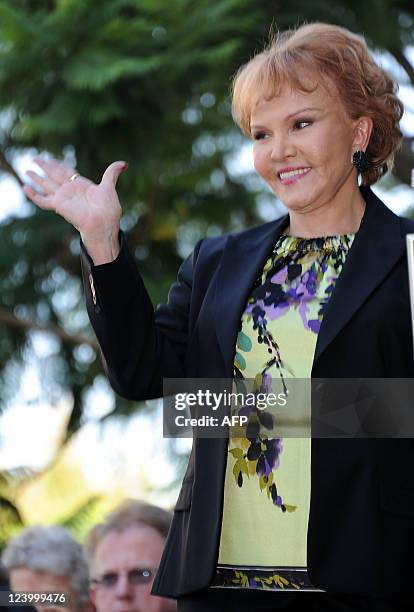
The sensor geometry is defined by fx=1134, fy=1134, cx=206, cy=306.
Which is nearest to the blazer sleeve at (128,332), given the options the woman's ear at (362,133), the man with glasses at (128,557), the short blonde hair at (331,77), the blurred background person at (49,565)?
the short blonde hair at (331,77)

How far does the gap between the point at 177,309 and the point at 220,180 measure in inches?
87.7

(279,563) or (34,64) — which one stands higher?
(34,64)

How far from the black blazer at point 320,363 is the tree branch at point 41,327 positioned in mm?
1843

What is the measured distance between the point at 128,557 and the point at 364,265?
4.47 ft

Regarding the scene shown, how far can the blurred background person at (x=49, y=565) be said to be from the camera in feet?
10.8

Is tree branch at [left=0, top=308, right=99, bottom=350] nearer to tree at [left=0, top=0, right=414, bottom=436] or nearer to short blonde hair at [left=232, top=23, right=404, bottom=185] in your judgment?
tree at [left=0, top=0, right=414, bottom=436]

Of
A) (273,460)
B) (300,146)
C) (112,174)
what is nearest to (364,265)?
(300,146)

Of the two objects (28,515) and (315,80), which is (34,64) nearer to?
(315,80)

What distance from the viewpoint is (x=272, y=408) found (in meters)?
2.17

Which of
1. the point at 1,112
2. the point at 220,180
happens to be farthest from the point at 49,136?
the point at 220,180

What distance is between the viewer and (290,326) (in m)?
2.21

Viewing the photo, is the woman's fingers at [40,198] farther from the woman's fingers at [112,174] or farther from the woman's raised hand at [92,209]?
the woman's fingers at [112,174]

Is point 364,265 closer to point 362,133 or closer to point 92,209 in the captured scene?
point 362,133

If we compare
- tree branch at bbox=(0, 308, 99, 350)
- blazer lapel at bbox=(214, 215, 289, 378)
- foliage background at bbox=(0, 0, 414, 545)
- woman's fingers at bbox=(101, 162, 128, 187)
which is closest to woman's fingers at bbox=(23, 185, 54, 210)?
woman's fingers at bbox=(101, 162, 128, 187)
